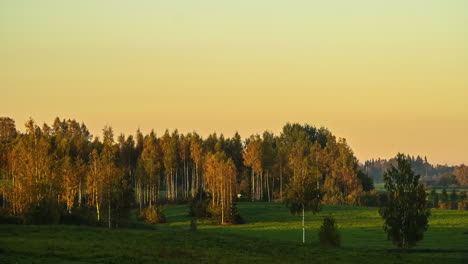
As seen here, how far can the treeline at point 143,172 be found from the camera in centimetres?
9144

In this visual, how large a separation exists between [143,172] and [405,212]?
78755 mm

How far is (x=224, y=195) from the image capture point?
117188 millimetres

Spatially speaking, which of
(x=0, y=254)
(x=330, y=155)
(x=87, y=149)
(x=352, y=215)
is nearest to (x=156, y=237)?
(x=0, y=254)

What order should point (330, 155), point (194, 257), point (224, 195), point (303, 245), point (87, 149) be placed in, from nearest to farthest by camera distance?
point (194, 257)
point (303, 245)
point (224, 195)
point (87, 149)
point (330, 155)

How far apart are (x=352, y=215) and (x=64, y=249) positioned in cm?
8014

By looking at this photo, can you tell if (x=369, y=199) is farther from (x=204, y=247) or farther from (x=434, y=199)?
(x=204, y=247)

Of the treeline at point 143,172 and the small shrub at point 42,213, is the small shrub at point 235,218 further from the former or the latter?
the small shrub at point 42,213

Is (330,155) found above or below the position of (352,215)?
above

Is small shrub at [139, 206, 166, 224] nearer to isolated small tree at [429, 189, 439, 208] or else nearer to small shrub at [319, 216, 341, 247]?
small shrub at [319, 216, 341, 247]

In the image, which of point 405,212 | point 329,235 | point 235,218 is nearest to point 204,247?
point 329,235

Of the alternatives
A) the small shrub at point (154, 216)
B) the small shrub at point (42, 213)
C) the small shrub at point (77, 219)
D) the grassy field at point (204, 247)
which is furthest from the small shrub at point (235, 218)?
the small shrub at point (42, 213)

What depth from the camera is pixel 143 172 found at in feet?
462

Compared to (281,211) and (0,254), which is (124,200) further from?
(281,211)

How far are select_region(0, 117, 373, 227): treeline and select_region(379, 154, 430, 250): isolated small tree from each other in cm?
1531
